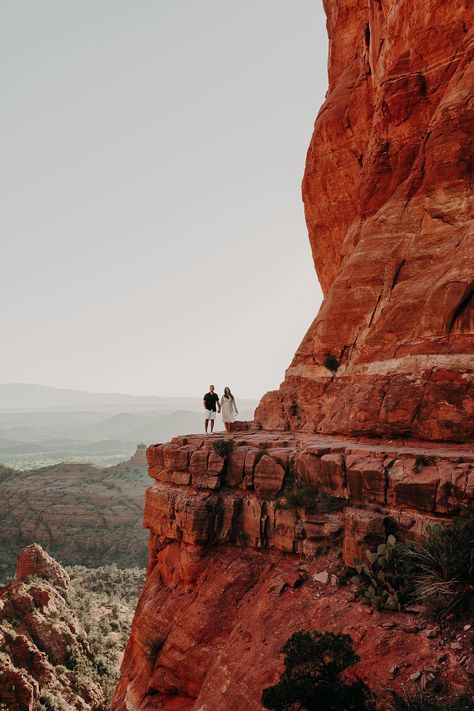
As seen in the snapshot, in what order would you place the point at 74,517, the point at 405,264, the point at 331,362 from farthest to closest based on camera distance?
the point at 74,517 → the point at 331,362 → the point at 405,264

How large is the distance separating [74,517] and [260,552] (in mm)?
54007

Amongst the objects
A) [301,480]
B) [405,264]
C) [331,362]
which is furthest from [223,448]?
[405,264]

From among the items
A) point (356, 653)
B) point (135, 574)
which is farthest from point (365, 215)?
point (135, 574)

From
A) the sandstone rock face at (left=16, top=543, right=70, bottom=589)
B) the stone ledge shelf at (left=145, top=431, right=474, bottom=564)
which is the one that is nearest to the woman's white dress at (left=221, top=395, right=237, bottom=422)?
the stone ledge shelf at (left=145, top=431, right=474, bottom=564)

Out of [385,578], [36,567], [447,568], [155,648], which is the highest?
[447,568]

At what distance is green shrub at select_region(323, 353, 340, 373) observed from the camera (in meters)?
19.9

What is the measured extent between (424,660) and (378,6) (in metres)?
24.9

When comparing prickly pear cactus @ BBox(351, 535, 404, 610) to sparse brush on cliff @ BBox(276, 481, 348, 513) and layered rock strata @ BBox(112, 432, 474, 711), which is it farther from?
sparse brush on cliff @ BBox(276, 481, 348, 513)

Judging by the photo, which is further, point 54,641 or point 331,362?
point 54,641

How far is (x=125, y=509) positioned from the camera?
65.9 meters

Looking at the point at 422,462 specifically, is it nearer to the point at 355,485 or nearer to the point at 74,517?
the point at 355,485

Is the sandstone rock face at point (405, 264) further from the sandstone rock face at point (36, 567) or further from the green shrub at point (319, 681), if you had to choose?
the sandstone rock face at point (36, 567)

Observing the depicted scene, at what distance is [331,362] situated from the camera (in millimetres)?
20094

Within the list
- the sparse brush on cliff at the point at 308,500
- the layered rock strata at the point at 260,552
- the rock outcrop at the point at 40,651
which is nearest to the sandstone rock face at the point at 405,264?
the layered rock strata at the point at 260,552
